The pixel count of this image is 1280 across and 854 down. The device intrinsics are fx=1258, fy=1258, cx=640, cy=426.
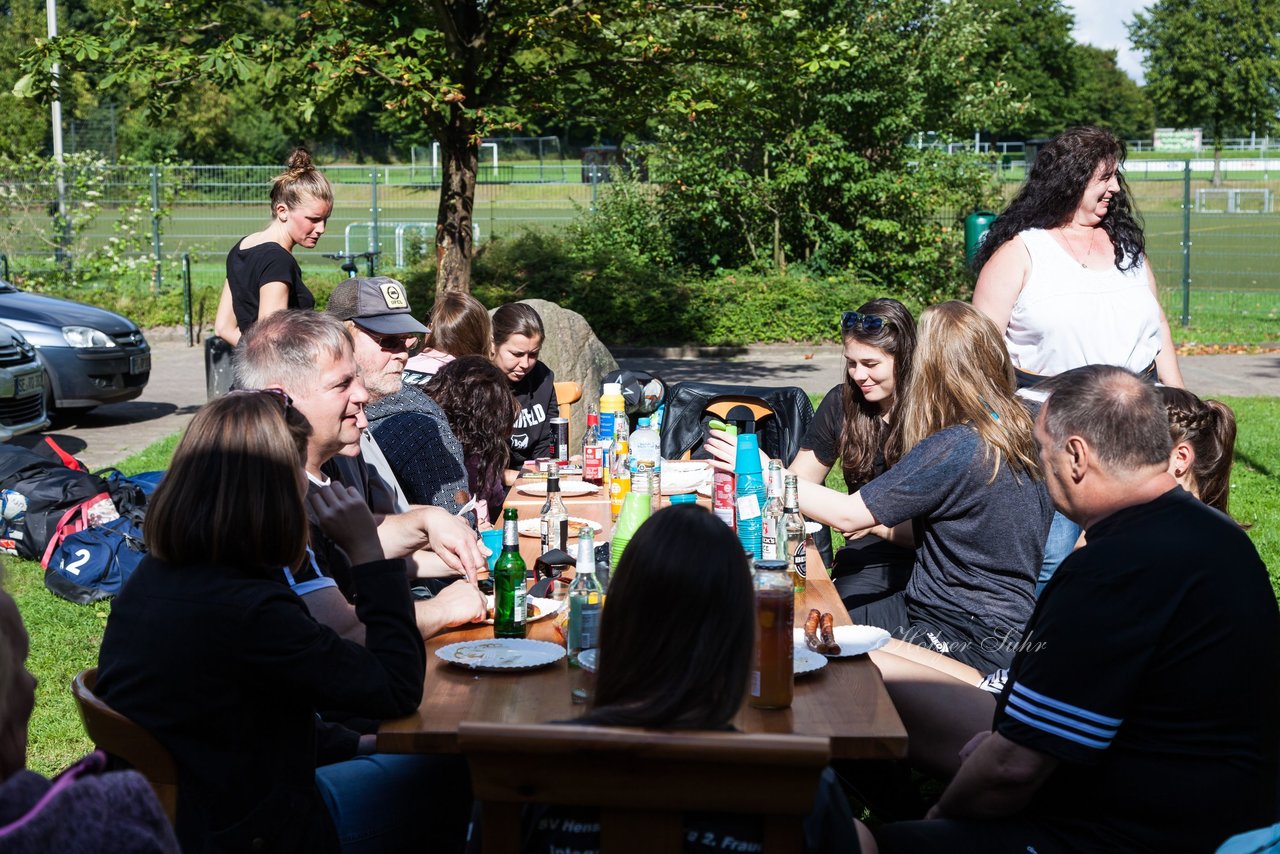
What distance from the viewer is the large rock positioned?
9.95 m

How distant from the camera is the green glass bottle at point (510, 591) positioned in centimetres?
330

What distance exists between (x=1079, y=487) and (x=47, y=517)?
5.84m

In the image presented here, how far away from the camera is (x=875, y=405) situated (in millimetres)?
5004

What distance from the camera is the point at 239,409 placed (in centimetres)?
253

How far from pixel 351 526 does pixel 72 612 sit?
3.86 metres

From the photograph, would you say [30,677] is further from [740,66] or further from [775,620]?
[740,66]

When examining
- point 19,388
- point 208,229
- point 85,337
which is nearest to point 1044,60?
point 208,229

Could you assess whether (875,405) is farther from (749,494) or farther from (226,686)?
(226,686)

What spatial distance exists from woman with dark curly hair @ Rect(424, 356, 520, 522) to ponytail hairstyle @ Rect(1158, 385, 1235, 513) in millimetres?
2545

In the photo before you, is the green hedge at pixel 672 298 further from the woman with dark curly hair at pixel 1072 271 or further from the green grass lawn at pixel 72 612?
the woman with dark curly hair at pixel 1072 271

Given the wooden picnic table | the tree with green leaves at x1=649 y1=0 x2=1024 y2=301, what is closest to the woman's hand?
the wooden picnic table

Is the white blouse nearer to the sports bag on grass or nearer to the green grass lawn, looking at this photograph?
the green grass lawn

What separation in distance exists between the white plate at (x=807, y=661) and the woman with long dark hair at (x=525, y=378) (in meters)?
2.98

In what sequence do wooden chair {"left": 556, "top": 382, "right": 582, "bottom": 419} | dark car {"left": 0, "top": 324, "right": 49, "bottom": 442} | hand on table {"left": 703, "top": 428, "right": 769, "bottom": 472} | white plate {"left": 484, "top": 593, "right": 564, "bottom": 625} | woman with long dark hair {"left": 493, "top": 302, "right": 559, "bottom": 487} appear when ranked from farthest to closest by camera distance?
dark car {"left": 0, "top": 324, "right": 49, "bottom": 442} < wooden chair {"left": 556, "top": 382, "right": 582, "bottom": 419} < woman with long dark hair {"left": 493, "top": 302, "right": 559, "bottom": 487} < hand on table {"left": 703, "top": 428, "right": 769, "bottom": 472} < white plate {"left": 484, "top": 593, "right": 564, "bottom": 625}
